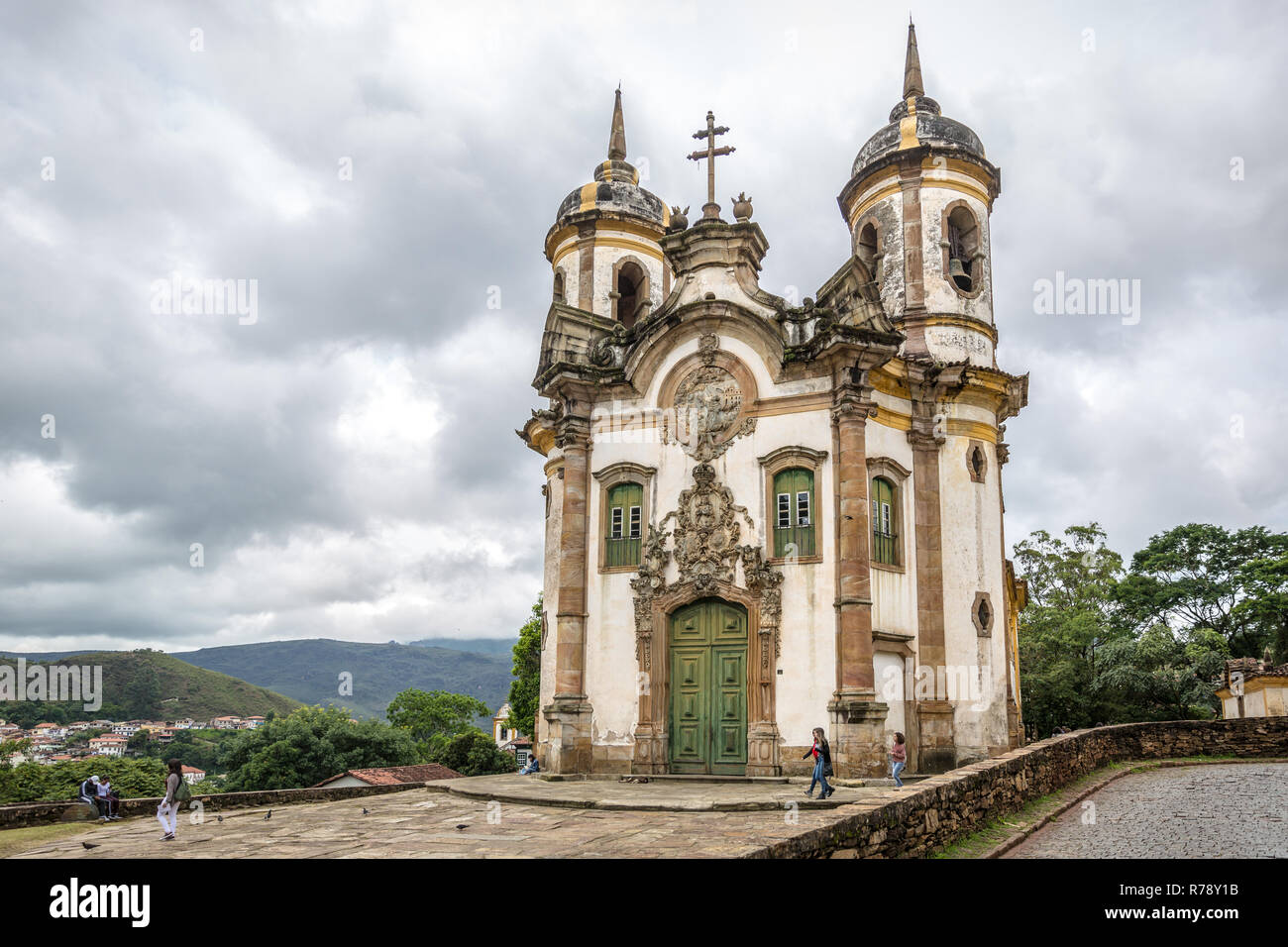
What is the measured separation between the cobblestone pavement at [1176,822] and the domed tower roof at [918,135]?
1383 centimetres

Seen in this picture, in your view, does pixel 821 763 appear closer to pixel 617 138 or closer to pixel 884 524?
pixel 884 524

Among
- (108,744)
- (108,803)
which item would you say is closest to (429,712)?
(108,744)

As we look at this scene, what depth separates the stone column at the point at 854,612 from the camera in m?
16.8

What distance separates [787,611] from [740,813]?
4.88m

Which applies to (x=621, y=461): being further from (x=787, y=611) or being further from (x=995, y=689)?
(x=995, y=689)

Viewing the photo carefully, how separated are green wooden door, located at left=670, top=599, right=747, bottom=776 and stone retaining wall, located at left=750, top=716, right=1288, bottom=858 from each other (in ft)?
16.4

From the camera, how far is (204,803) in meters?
16.2

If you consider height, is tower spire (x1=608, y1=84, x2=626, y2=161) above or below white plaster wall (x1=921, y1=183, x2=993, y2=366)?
above

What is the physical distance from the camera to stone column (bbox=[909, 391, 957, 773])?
19016mm

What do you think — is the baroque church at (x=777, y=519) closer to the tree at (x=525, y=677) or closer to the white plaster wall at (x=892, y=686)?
the white plaster wall at (x=892, y=686)

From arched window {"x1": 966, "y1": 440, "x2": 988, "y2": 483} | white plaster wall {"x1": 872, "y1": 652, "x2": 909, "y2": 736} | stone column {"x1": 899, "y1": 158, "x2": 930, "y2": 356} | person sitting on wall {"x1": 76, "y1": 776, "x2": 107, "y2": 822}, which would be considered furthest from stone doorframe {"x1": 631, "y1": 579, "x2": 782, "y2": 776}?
person sitting on wall {"x1": 76, "y1": 776, "x2": 107, "y2": 822}

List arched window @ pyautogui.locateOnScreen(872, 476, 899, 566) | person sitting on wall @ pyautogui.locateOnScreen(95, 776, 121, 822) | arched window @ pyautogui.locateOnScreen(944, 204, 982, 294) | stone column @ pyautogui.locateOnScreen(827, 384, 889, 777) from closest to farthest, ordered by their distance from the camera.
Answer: person sitting on wall @ pyautogui.locateOnScreen(95, 776, 121, 822) < stone column @ pyautogui.locateOnScreen(827, 384, 889, 777) < arched window @ pyautogui.locateOnScreen(872, 476, 899, 566) < arched window @ pyautogui.locateOnScreen(944, 204, 982, 294)

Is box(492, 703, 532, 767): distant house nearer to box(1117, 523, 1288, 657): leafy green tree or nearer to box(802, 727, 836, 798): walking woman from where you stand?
box(802, 727, 836, 798): walking woman
